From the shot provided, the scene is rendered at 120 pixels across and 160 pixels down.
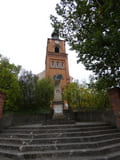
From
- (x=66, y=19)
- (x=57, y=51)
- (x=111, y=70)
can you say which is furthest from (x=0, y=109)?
(x=57, y=51)

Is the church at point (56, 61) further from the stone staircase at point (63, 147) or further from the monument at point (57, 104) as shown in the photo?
the stone staircase at point (63, 147)

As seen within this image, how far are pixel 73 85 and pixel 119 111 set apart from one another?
1021 cm

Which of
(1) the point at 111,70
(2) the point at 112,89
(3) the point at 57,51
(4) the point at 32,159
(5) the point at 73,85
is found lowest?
(4) the point at 32,159

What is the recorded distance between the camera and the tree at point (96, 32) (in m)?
3.62

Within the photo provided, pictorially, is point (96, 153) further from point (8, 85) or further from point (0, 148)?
point (8, 85)

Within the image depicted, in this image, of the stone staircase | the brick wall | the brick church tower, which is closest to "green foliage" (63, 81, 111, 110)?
the brick church tower

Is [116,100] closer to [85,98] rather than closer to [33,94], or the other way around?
[85,98]

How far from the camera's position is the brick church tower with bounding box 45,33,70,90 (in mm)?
20616

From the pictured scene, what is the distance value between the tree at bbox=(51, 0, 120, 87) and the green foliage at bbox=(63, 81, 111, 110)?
7.45 metres

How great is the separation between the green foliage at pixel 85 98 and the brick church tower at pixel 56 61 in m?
5.83

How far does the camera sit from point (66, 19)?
→ 5.64 m

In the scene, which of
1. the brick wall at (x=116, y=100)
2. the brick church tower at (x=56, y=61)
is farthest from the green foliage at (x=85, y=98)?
the brick wall at (x=116, y=100)

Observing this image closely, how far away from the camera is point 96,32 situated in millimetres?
3826

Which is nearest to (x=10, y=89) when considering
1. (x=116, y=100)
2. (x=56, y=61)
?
(x=116, y=100)
